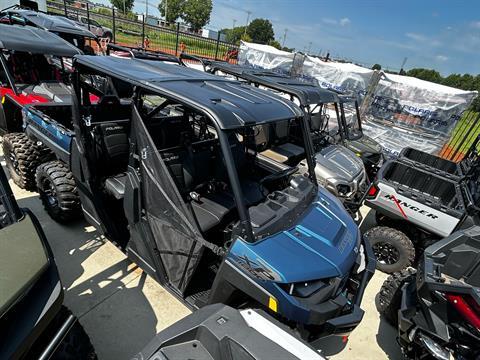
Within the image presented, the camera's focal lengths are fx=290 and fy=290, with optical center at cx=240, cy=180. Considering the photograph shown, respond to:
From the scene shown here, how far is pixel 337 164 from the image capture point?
4.98 meters

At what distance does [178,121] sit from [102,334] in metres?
2.29

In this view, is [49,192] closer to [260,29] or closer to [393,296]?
[393,296]

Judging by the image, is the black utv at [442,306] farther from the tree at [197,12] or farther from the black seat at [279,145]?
the tree at [197,12]

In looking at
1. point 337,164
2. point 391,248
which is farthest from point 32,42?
point 391,248

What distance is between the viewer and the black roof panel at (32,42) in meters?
4.63

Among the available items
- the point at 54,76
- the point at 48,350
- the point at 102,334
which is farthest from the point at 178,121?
the point at 54,76

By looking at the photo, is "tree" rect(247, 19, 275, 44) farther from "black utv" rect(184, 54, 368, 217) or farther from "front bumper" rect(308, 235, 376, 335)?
"front bumper" rect(308, 235, 376, 335)

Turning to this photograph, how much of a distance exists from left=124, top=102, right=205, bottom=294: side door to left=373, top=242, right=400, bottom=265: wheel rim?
2.97m

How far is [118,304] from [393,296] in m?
2.87

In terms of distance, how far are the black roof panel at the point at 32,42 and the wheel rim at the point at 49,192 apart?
263cm

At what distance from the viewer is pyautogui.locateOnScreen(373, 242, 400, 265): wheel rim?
13.3 feet

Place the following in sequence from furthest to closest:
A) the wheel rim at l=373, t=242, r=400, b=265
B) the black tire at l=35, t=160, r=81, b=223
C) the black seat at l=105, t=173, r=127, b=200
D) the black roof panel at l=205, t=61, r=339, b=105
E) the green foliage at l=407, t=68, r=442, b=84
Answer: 1. the green foliage at l=407, t=68, r=442, b=84
2. the black roof panel at l=205, t=61, r=339, b=105
3. the wheel rim at l=373, t=242, r=400, b=265
4. the black tire at l=35, t=160, r=81, b=223
5. the black seat at l=105, t=173, r=127, b=200

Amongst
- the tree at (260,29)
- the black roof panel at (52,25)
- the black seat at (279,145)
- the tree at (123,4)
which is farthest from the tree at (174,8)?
the black seat at (279,145)

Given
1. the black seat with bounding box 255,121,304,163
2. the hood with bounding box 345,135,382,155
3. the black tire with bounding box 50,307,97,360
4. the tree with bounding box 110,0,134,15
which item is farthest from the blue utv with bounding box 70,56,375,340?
the tree with bounding box 110,0,134,15
